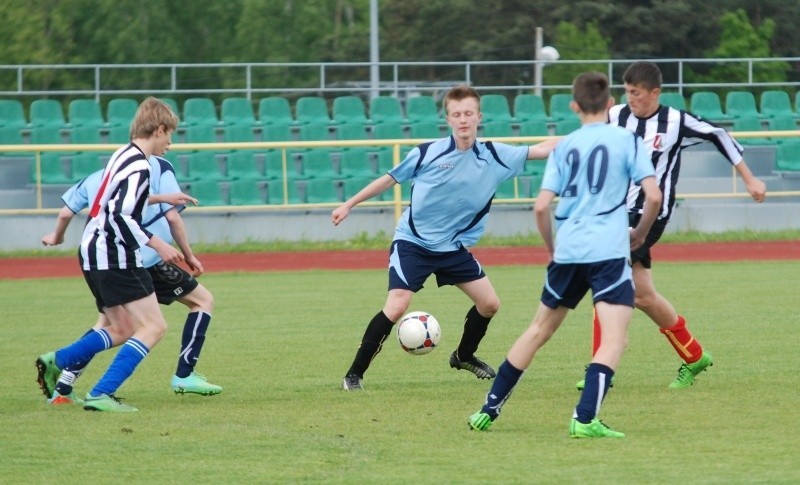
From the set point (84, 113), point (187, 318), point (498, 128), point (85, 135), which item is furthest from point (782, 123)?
point (187, 318)

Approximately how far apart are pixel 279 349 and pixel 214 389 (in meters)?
1.92

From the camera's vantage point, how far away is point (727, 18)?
35812 millimetres

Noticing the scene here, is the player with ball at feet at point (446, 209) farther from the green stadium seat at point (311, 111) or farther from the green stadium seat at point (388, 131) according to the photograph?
the green stadium seat at point (311, 111)

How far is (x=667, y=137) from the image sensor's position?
7.34 m

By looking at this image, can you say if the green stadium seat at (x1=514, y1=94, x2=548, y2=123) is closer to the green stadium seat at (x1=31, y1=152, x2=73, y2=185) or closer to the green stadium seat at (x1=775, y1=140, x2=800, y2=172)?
the green stadium seat at (x1=775, y1=140, x2=800, y2=172)

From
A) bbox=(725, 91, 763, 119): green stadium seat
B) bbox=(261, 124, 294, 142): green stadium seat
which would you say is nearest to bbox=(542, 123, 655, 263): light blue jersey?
bbox=(261, 124, 294, 142): green stadium seat

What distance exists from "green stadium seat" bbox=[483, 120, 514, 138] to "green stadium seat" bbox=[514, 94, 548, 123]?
25.6 inches

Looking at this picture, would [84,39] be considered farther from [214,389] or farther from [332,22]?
[214,389]

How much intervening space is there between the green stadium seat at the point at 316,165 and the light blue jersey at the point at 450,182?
40.5ft

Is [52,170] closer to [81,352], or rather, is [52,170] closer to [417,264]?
[81,352]

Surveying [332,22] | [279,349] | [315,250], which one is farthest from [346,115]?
[332,22]

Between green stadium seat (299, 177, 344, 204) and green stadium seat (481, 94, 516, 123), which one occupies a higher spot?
green stadium seat (481, 94, 516, 123)

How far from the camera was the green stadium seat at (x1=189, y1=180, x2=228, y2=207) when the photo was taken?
63.8 ft

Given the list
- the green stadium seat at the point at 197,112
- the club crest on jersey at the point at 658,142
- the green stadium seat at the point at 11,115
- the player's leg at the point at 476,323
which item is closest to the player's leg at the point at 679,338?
the club crest on jersey at the point at 658,142
